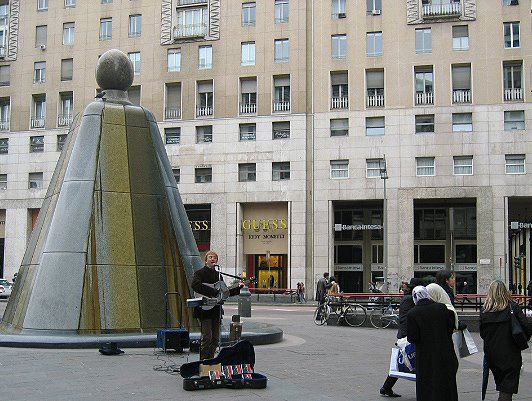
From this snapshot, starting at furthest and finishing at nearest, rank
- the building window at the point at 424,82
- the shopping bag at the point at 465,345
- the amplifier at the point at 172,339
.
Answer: the building window at the point at 424,82
the amplifier at the point at 172,339
the shopping bag at the point at 465,345

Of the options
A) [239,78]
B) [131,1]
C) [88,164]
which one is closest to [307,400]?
[88,164]

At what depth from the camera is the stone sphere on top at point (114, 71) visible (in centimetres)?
1722

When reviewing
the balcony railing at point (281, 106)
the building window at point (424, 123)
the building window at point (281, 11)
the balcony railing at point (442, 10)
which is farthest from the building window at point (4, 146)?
the balcony railing at point (442, 10)

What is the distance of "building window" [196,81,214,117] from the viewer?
176 feet

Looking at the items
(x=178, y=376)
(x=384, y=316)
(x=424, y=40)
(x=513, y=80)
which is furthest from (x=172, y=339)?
(x=513, y=80)

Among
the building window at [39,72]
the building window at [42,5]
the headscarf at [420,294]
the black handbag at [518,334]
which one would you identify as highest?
the building window at [42,5]

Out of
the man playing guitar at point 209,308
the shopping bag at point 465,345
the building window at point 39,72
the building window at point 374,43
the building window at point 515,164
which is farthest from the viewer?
the building window at point 39,72

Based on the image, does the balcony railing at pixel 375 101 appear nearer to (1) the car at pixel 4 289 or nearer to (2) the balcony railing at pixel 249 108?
(2) the balcony railing at pixel 249 108

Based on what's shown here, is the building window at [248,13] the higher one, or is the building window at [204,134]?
the building window at [248,13]

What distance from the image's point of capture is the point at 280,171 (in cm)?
5166

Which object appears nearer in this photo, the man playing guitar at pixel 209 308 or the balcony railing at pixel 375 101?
the man playing guitar at pixel 209 308

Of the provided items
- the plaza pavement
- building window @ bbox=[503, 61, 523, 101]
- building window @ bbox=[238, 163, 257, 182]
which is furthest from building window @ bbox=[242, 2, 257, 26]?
the plaza pavement

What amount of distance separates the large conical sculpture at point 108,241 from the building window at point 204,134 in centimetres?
3642

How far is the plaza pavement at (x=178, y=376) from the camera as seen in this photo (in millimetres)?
8789
